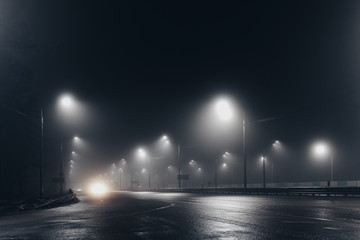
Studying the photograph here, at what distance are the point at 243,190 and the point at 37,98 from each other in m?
25.5

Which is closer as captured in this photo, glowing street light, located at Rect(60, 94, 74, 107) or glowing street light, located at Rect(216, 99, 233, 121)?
glowing street light, located at Rect(60, 94, 74, 107)

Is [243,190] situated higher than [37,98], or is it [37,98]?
[37,98]

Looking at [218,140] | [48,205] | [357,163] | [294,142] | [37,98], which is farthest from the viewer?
[218,140]

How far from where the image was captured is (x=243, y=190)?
5050 centimetres

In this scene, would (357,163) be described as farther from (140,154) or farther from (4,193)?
(4,193)

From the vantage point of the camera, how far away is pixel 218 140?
113 metres

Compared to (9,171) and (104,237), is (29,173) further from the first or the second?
(104,237)

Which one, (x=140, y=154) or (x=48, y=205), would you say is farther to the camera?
(x=140, y=154)

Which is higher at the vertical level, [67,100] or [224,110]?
[67,100]

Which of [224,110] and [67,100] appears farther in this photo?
[224,110]

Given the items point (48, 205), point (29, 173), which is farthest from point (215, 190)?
point (48, 205)

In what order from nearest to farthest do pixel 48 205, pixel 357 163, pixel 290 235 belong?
pixel 290 235 → pixel 48 205 → pixel 357 163

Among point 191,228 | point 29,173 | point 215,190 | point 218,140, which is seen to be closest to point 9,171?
point 29,173

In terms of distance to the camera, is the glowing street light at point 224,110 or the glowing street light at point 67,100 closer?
the glowing street light at point 67,100
